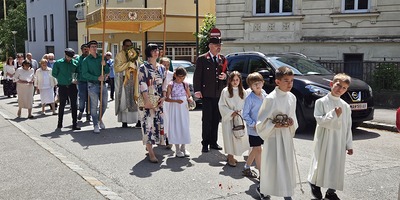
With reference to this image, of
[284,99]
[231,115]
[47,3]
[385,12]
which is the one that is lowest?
[231,115]

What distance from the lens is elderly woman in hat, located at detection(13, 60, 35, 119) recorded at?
13.2 meters

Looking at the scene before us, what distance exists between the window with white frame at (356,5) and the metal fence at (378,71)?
3120 millimetres

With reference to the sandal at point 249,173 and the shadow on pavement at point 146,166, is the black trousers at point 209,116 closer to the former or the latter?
the shadow on pavement at point 146,166

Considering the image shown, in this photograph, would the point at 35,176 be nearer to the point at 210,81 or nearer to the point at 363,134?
the point at 210,81

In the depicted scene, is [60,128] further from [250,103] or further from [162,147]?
[250,103]

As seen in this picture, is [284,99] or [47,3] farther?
[47,3]

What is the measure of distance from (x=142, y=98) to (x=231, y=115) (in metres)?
1.51

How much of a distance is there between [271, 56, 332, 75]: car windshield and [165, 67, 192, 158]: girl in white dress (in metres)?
3.60

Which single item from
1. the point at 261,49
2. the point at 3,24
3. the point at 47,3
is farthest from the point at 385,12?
the point at 3,24

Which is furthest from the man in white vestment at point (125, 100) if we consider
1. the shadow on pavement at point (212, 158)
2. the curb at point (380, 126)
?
the curb at point (380, 126)

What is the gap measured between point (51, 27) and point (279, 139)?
4133cm

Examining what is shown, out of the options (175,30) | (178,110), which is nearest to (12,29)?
(175,30)

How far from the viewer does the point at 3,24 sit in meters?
55.7

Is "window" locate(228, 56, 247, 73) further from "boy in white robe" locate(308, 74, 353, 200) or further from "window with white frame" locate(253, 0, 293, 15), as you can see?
"window with white frame" locate(253, 0, 293, 15)
